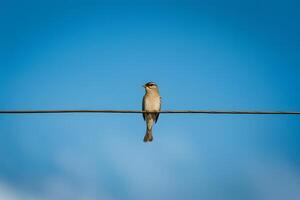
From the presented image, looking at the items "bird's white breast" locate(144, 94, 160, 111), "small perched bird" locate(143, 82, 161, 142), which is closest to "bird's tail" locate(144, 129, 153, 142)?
"small perched bird" locate(143, 82, 161, 142)

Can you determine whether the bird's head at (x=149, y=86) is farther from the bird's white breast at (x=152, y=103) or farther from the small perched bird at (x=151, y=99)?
the bird's white breast at (x=152, y=103)

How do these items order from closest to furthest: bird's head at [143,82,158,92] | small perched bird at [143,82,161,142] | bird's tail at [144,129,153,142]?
small perched bird at [143,82,161,142]
bird's head at [143,82,158,92]
bird's tail at [144,129,153,142]

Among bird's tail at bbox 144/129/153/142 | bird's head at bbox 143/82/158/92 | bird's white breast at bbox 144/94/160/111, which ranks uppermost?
bird's head at bbox 143/82/158/92

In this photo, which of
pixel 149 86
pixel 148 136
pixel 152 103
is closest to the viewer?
pixel 152 103

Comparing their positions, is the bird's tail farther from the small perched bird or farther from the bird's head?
the bird's head

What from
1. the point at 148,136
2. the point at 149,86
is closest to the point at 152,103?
the point at 149,86

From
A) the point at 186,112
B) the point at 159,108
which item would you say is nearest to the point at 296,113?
the point at 186,112

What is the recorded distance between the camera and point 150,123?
1700 centimetres

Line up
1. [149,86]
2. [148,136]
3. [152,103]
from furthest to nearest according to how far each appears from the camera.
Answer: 1. [148,136]
2. [149,86]
3. [152,103]

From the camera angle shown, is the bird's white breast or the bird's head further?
the bird's head

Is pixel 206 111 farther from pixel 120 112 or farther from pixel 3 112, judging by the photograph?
pixel 3 112

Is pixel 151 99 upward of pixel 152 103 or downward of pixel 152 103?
upward

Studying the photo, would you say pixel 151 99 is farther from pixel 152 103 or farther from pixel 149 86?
pixel 149 86

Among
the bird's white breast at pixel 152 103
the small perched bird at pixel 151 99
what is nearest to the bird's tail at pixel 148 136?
the small perched bird at pixel 151 99
